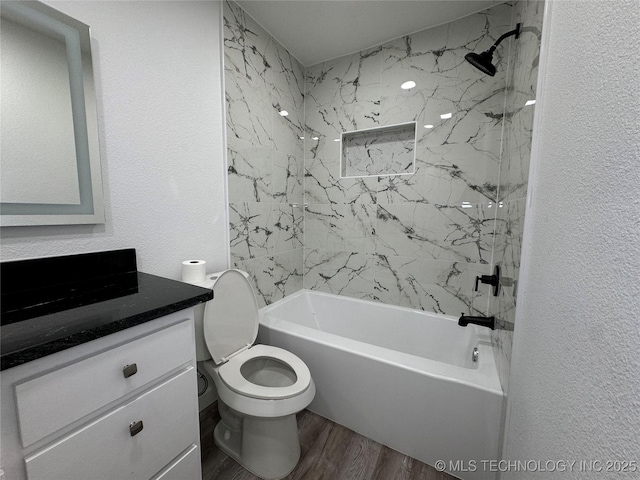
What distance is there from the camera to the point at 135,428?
2.44 ft

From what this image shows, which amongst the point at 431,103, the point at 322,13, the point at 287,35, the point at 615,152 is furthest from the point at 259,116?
the point at 615,152

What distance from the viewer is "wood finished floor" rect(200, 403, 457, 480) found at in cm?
127

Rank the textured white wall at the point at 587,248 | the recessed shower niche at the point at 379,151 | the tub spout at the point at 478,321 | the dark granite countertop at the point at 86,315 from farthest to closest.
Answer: the recessed shower niche at the point at 379,151 → the tub spout at the point at 478,321 → the dark granite countertop at the point at 86,315 → the textured white wall at the point at 587,248

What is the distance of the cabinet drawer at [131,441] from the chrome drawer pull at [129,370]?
0.31 feet

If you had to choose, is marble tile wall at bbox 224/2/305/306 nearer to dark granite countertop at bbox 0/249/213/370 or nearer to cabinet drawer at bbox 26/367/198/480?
dark granite countertop at bbox 0/249/213/370

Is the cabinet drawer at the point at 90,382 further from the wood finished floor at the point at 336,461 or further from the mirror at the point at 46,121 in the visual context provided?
the wood finished floor at the point at 336,461

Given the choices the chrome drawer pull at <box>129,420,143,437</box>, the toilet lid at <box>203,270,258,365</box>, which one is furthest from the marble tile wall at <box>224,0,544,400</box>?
the chrome drawer pull at <box>129,420,143,437</box>

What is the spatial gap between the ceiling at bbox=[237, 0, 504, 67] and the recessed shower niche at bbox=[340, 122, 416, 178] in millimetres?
637

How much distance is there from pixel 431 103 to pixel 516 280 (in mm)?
1424

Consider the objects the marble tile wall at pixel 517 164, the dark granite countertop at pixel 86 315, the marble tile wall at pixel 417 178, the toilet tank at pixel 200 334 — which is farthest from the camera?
the marble tile wall at pixel 417 178

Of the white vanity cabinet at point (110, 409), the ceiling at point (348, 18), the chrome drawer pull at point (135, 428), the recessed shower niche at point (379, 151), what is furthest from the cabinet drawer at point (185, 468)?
the ceiling at point (348, 18)

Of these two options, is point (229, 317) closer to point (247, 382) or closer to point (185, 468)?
point (247, 382)

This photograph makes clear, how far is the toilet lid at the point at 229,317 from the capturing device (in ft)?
4.36

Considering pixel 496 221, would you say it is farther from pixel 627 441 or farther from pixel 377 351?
pixel 627 441
